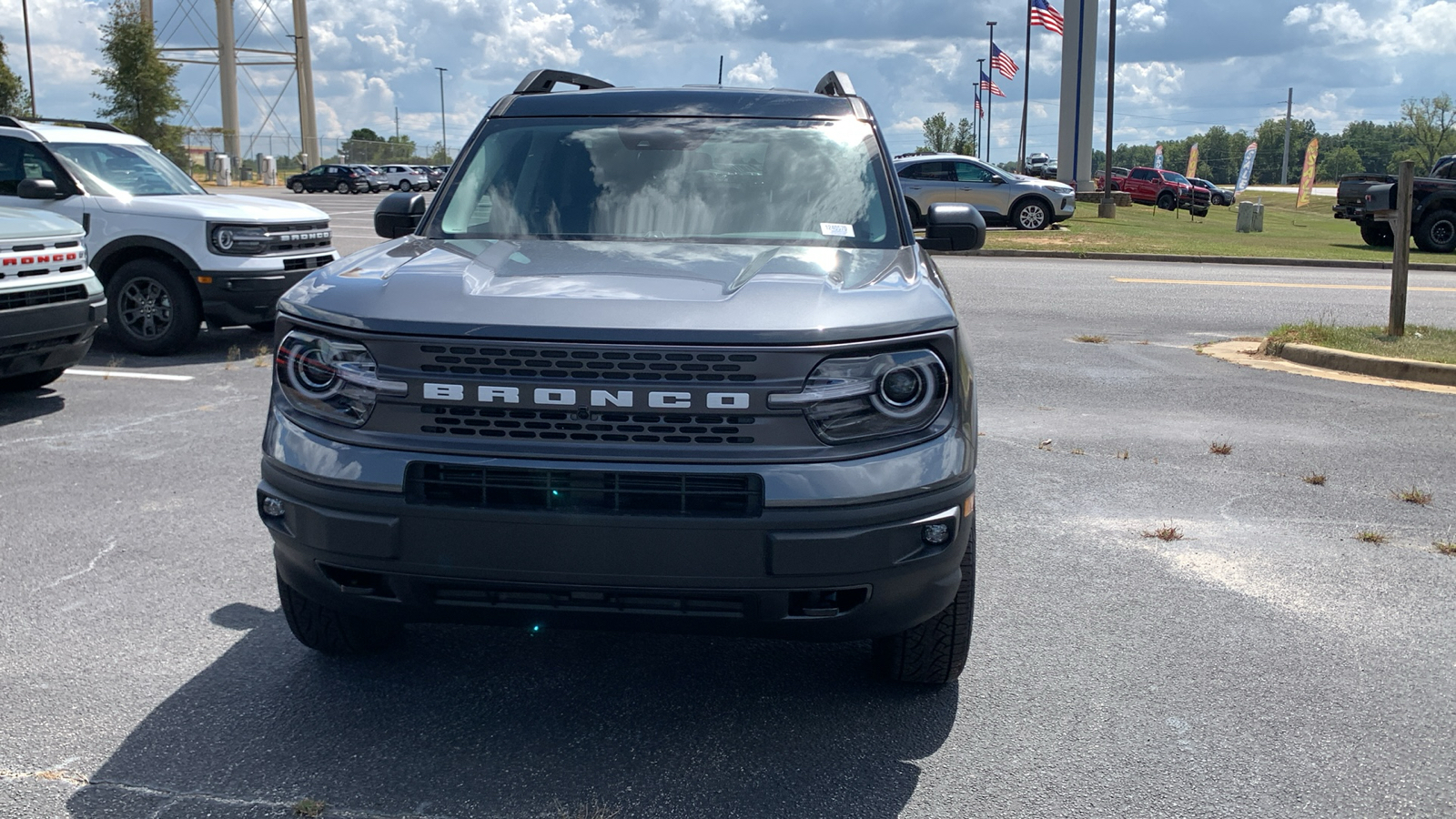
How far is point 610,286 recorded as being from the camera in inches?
124

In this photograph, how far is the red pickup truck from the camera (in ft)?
152

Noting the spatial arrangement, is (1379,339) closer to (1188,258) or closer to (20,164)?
(20,164)

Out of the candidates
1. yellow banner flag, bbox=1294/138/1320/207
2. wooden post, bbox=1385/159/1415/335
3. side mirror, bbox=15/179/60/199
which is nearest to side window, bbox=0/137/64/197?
side mirror, bbox=15/179/60/199

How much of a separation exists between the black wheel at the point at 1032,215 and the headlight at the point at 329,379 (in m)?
25.2

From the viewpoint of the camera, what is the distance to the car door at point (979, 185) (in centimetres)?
2680

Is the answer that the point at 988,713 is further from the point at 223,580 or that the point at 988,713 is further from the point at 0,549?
the point at 0,549

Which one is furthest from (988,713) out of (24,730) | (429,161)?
(429,161)

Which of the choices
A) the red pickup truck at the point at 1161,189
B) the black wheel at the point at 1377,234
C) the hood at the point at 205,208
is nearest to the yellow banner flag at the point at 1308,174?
the red pickup truck at the point at 1161,189

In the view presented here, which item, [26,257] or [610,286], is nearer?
[610,286]

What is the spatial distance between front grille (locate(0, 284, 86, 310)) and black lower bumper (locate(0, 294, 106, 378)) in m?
0.03

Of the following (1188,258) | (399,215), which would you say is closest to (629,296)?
(399,215)

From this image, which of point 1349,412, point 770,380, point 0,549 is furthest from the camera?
point 1349,412

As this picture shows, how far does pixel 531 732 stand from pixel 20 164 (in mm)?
8668

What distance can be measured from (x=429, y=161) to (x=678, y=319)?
8922 cm
